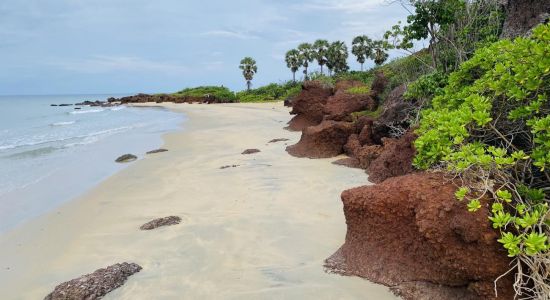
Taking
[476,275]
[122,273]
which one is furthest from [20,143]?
[476,275]

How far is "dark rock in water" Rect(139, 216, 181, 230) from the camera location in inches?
277

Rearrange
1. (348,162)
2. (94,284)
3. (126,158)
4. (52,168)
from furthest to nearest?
(126,158)
(52,168)
(348,162)
(94,284)

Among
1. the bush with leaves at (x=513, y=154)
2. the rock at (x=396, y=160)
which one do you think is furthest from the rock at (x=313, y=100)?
the bush with leaves at (x=513, y=154)

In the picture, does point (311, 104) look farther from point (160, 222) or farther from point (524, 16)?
point (160, 222)

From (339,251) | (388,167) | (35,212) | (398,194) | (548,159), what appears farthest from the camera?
(35,212)

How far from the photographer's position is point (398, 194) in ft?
14.4

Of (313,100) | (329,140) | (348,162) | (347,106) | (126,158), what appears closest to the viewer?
(348,162)

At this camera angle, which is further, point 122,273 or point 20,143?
point 20,143

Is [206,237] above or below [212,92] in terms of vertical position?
below

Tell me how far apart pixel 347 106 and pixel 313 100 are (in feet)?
14.7

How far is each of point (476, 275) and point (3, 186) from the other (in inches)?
524

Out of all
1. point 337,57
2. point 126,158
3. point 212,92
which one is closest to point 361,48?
point 337,57

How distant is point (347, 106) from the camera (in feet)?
49.6

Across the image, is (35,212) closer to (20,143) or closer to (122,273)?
(122,273)
